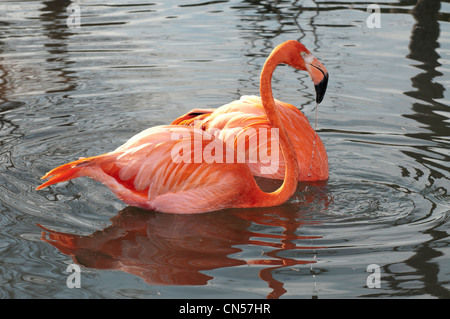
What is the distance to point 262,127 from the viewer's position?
18.6ft

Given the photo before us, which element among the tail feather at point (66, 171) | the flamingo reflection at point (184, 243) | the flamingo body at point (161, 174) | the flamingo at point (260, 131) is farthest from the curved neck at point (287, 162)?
the tail feather at point (66, 171)

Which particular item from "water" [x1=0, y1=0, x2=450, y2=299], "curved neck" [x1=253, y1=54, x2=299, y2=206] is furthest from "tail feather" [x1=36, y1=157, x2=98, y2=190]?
"curved neck" [x1=253, y1=54, x2=299, y2=206]

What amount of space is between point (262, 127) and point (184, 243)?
1515 millimetres

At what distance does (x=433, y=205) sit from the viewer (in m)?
4.95

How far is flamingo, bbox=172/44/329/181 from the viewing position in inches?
220

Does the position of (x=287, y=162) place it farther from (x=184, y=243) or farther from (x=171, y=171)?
(x=184, y=243)

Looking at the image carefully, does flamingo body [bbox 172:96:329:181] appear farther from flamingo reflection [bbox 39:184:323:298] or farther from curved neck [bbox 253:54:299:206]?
flamingo reflection [bbox 39:184:323:298]

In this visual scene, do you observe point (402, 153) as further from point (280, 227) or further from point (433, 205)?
point (280, 227)

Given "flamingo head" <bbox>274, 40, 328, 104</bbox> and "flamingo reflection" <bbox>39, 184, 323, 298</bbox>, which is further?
"flamingo head" <bbox>274, 40, 328, 104</bbox>

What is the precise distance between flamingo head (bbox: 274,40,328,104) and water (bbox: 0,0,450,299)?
2.90 ft
